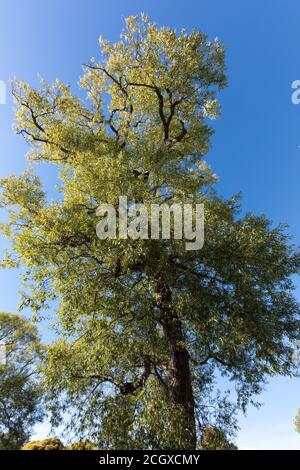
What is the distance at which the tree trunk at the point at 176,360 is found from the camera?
1280 cm

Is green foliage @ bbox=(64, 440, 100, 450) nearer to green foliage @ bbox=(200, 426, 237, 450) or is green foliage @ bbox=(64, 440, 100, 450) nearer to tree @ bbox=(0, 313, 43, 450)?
green foliage @ bbox=(200, 426, 237, 450)

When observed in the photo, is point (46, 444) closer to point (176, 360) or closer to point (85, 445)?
point (85, 445)

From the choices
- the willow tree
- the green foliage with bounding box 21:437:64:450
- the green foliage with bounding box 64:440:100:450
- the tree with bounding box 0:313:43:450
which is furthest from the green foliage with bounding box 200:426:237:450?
the tree with bounding box 0:313:43:450

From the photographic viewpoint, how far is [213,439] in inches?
517

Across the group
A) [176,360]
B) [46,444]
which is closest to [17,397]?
[46,444]

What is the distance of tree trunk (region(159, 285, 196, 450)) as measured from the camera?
12.8m

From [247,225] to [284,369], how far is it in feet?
17.5

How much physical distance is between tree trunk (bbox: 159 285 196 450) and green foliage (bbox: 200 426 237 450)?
1386 mm

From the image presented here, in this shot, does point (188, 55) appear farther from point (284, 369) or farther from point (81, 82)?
point (284, 369)

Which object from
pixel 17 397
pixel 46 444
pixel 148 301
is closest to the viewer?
pixel 148 301

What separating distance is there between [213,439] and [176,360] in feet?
9.87

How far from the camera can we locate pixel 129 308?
12.8 m

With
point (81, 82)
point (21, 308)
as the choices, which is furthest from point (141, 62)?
point (21, 308)

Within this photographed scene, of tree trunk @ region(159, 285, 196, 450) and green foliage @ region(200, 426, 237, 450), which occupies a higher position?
tree trunk @ region(159, 285, 196, 450)
